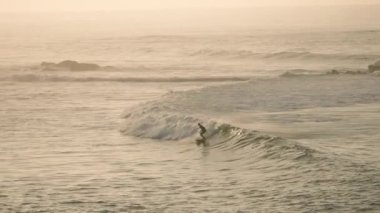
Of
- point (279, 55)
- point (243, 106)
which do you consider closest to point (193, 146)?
point (243, 106)

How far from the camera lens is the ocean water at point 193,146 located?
17.3 metres

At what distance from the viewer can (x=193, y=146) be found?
2416 centimetres

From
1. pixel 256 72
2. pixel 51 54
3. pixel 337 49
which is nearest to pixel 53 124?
pixel 256 72

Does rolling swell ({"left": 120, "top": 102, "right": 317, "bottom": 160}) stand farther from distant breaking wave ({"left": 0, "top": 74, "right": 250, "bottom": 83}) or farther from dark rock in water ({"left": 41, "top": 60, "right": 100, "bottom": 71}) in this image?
dark rock in water ({"left": 41, "top": 60, "right": 100, "bottom": 71})

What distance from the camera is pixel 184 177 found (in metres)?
19.5

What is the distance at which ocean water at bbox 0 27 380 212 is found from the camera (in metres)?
17.3

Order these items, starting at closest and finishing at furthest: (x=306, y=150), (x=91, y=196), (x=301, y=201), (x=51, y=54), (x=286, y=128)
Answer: (x=301, y=201) < (x=91, y=196) < (x=306, y=150) < (x=286, y=128) < (x=51, y=54)

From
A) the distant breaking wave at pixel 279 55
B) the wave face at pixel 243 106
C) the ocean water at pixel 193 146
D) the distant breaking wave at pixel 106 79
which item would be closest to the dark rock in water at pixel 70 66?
the distant breaking wave at pixel 106 79

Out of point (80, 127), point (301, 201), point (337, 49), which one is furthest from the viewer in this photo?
point (337, 49)

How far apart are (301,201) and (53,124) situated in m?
14.8

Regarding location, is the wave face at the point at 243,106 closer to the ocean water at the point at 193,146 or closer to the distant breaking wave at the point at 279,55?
the ocean water at the point at 193,146

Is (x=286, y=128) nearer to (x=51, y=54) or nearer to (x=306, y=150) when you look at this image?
(x=306, y=150)

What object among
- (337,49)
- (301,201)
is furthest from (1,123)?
(337,49)

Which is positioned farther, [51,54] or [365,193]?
[51,54]
